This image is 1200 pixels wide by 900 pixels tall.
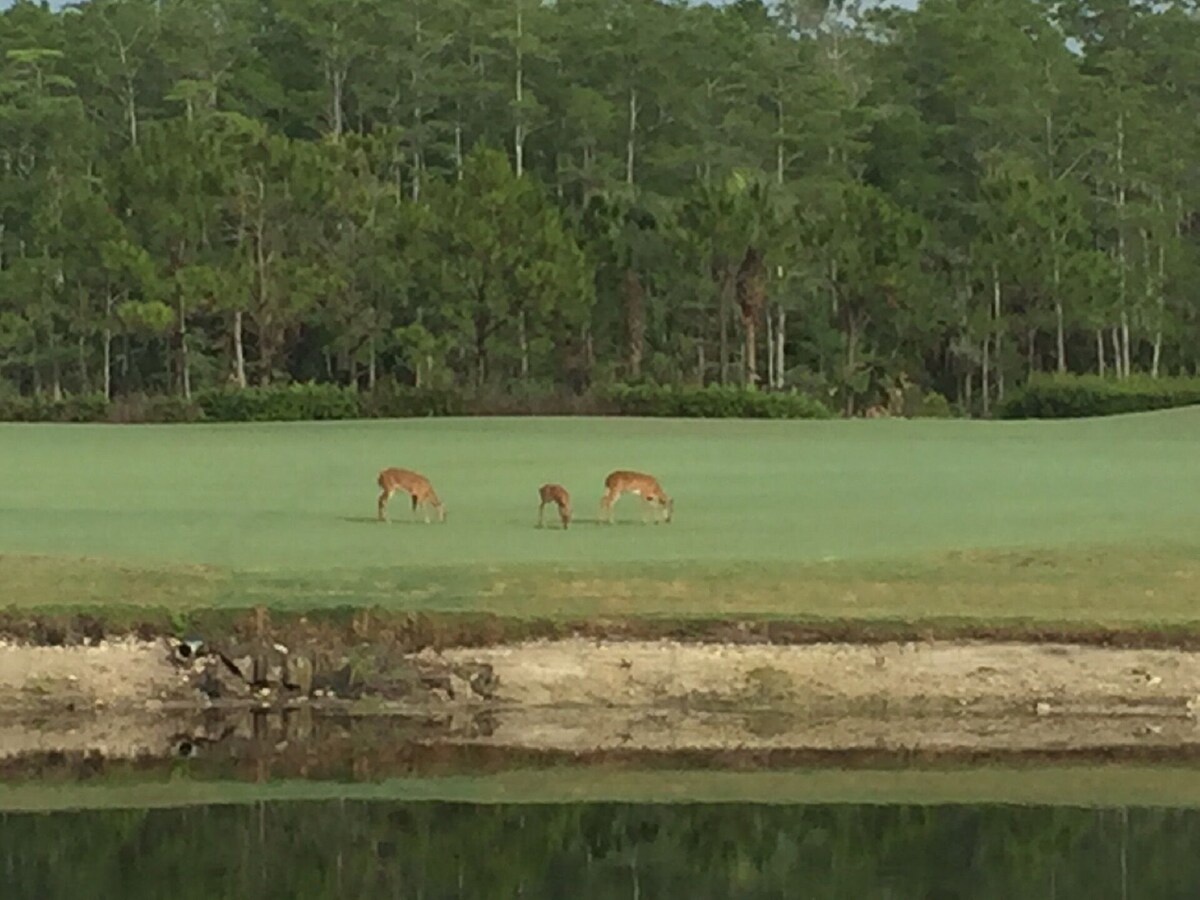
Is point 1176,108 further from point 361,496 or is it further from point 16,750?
point 16,750

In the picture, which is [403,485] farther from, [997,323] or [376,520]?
[997,323]

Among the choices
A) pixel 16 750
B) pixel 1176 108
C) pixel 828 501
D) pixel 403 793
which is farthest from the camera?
pixel 1176 108

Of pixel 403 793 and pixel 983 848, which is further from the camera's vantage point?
pixel 403 793

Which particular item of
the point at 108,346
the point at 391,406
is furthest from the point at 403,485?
the point at 108,346

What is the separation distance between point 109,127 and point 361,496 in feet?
224

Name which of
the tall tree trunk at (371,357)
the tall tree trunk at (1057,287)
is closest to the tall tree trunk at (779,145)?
the tall tree trunk at (1057,287)

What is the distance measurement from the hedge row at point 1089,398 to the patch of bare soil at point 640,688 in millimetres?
44986

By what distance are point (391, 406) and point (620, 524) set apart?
3225cm

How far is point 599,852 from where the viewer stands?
48.1 ft

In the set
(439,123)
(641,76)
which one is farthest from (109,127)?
(641,76)

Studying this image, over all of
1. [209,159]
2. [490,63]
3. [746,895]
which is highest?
[490,63]

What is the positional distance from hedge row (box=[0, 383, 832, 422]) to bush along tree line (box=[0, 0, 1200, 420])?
0.11 m

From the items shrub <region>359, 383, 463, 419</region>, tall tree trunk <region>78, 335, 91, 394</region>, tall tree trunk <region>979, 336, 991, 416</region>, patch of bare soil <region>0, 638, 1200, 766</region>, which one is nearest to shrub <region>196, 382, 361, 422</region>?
shrub <region>359, 383, 463, 419</region>

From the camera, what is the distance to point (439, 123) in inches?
3750
